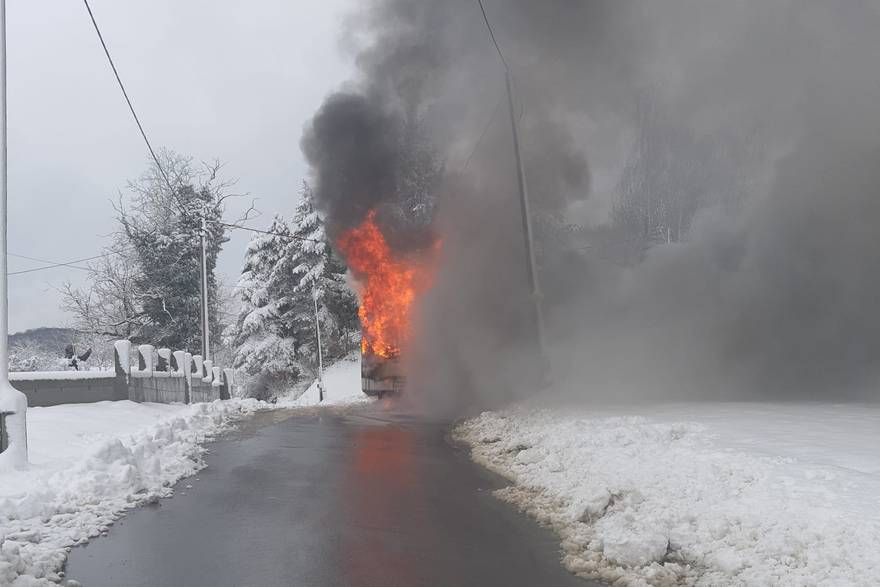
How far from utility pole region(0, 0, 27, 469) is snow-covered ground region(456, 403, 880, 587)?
18.3ft

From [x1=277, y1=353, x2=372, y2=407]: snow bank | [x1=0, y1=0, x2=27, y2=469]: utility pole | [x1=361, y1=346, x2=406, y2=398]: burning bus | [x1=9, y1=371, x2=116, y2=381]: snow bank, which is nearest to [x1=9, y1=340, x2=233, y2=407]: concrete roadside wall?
[x1=9, y1=371, x2=116, y2=381]: snow bank

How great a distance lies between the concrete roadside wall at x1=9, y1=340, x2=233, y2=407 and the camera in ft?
44.2

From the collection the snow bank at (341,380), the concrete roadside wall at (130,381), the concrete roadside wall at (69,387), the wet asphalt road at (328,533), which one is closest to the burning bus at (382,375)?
the concrete roadside wall at (130,381)

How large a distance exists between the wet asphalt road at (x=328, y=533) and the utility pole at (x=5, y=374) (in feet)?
6.17

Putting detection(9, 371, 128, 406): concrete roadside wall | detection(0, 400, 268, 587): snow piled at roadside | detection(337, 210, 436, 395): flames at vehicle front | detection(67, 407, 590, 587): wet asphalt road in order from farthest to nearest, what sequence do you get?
detection(337, 210, 436, 395): flames at vehicle front < detection(9, 371, 128, 406): concrete roadside wall < detection(0, 400, 268, 587): snow piled at roadside < detection(67, 407, 590, 587): wet asphalt road

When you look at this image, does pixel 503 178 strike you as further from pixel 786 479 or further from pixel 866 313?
pixel 786 479

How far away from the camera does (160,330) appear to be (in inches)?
1438

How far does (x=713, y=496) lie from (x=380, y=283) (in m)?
19.7

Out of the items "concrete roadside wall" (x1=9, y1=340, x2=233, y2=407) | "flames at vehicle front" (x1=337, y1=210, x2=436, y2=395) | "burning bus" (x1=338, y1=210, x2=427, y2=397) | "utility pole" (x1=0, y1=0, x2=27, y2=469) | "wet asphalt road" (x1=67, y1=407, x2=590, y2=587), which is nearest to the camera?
"wet asphalt road" (x1=67, y1=407, x2=590, y2=587)

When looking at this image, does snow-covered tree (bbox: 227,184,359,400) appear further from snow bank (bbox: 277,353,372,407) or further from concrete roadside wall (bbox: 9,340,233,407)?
concrete roadside wall (bbox: 9,340,233,407)

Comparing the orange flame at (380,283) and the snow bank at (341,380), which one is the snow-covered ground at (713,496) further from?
the snow bank at (341,380)

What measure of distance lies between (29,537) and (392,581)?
301cm

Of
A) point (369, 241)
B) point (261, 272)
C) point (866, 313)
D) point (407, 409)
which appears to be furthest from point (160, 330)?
point (866, 313)

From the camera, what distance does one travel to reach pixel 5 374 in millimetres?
8125
